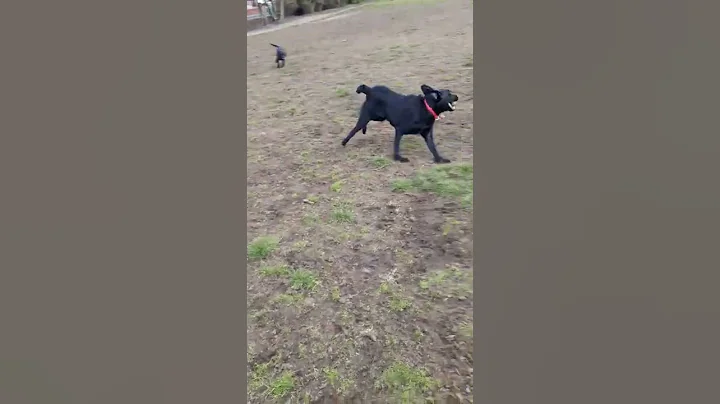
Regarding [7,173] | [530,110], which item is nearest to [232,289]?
[7,173]

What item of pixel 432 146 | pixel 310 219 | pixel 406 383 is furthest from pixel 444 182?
pixel 406 383

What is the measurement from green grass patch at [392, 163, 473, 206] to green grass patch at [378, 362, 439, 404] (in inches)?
28.0

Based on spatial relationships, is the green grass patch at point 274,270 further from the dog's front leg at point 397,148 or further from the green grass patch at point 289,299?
the dog's front leg at point 397,148

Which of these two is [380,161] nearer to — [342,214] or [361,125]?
[361,125]

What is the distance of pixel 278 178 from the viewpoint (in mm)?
2432

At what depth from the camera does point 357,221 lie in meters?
2.23

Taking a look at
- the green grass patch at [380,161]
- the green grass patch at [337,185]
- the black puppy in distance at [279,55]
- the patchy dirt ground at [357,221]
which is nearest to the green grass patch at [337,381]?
the patchy dirt ground at [357,221]

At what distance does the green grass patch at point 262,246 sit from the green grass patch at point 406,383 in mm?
627

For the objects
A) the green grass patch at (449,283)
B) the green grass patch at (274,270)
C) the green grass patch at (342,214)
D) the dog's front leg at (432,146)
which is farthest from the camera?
the dog's front leg at (432,146)

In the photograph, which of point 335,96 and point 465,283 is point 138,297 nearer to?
point 465,283

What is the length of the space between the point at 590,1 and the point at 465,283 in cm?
119

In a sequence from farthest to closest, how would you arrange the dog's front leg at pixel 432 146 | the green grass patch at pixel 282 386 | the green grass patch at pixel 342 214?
the dog's front leg at pixel 432 146, the green grass patch at pixel 342 214, the green grass patch at pixel 282 386

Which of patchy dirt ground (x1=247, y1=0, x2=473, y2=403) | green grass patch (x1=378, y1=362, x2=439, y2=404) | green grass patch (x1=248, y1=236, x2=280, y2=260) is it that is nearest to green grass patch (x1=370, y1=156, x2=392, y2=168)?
patchy dirt ground (x1=247, y1=0, x2=473, y2=403)

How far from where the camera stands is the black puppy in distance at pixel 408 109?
2.29 m
